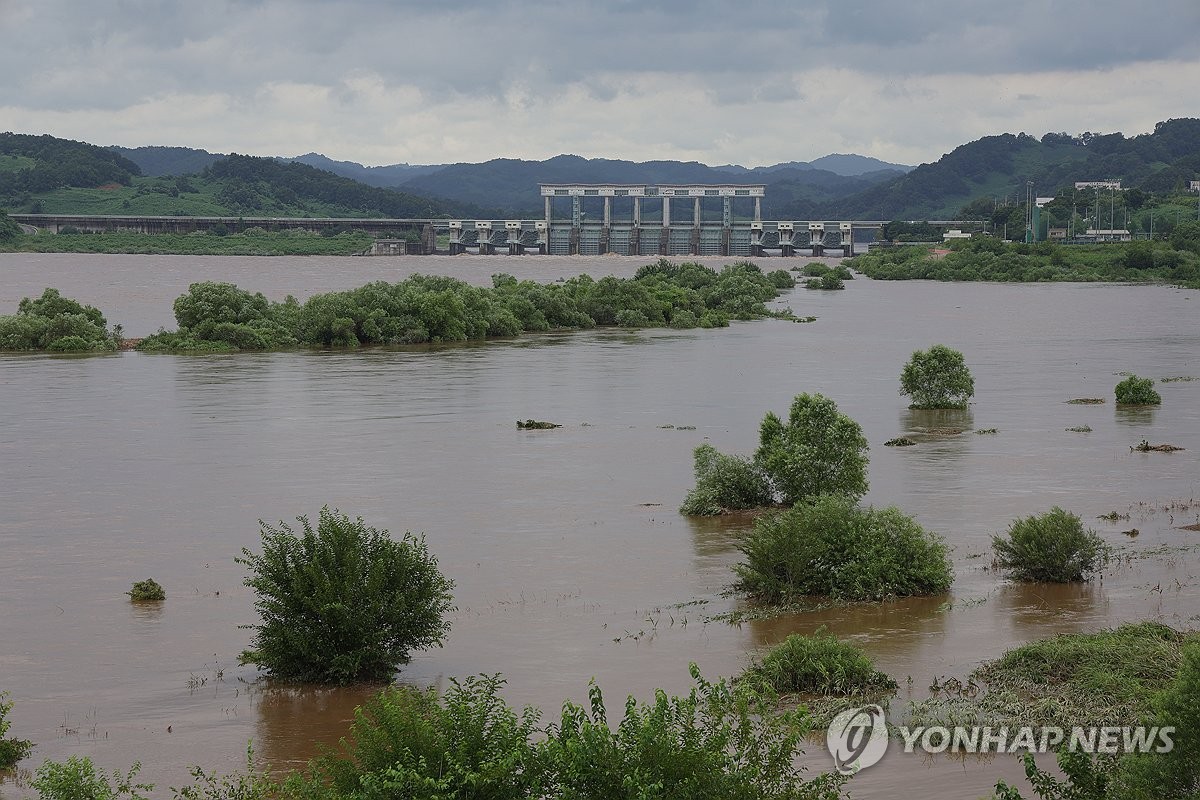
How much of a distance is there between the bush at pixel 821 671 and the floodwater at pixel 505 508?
1.46 feet

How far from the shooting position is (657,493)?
20141 millimetres

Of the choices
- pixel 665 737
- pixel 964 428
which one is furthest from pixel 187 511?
pixel 964 428

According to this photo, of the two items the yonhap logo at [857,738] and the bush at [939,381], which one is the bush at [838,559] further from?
the bush at [939,381]

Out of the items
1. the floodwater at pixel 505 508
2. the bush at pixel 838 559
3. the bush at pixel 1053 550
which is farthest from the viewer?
the bush at pixel 1053 550

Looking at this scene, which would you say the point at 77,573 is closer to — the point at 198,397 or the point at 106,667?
the point at 106,667

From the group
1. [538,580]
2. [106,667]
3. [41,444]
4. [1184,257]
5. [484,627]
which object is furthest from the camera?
[1184,257]

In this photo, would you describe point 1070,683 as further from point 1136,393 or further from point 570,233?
point 570,233

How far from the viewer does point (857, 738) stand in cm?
948

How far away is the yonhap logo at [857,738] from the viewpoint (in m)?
9.13

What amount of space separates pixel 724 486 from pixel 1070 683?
28.5 feet

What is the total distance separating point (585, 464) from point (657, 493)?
2.91 meters

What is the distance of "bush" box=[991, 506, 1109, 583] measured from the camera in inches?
562

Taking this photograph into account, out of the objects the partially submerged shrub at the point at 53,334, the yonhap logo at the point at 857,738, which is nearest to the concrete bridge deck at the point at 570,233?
the partially submerged shrub at the point at 53,334

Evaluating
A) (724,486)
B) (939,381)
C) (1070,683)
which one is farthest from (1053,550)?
(939,381)
